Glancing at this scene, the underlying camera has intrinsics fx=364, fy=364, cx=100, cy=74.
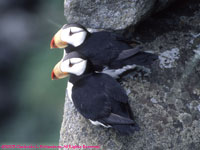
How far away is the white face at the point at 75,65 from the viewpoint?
2.32 meters

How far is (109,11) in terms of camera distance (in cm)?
245

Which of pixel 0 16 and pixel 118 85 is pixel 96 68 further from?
pixel 0 16

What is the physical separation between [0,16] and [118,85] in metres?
3.29

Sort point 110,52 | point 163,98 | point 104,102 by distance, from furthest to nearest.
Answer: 1. point 110,52
2. point 163,98
3. point 104,102

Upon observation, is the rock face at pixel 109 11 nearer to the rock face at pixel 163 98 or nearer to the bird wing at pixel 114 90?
the rock face at pixel 163 98

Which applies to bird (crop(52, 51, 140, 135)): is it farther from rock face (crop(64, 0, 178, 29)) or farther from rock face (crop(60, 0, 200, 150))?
rock face (crop(64, 0, 178, 29))

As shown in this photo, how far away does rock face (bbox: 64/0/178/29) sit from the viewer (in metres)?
2.39

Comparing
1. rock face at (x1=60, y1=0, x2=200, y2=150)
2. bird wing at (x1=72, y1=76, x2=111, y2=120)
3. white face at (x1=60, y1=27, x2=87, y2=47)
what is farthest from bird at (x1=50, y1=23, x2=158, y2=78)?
bird wing at (x1=72, y1=76, x2=111, y2=120)

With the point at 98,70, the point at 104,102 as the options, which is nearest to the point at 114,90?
the point at 104,102

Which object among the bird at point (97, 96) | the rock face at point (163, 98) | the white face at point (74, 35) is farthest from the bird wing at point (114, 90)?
the white face at point (74, 35)

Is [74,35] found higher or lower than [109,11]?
lower

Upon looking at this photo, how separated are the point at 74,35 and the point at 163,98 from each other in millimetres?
748

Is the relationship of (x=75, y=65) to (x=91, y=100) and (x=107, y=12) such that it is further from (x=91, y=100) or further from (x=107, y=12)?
(x=107, y=12)

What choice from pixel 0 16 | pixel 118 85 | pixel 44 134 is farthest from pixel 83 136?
pixel 0 16
